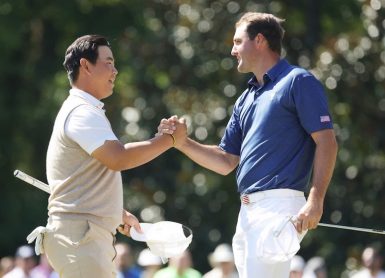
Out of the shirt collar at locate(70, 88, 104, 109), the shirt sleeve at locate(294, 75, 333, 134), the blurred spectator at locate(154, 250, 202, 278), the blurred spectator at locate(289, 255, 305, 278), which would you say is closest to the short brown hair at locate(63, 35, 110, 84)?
the shirt collar at locate(70, 88, 104, 109)

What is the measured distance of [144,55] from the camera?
1070 inches

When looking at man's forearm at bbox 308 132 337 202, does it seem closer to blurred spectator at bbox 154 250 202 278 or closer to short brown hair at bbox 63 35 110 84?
short brown hair at bbox 63 35 110 84

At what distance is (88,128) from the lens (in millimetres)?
7977

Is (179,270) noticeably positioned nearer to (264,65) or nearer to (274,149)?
(264,65)

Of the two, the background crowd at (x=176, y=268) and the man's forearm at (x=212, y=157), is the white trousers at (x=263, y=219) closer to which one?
the man's forearm at (x=212, y=157)

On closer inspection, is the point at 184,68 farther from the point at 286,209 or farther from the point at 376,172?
the point at 286,209

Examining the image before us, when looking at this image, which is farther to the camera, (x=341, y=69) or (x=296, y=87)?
(x=341, y=69)

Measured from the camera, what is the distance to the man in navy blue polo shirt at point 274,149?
809 centimetres

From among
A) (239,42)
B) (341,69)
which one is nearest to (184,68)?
(341,69)

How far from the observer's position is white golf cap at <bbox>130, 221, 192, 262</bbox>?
28.5ft

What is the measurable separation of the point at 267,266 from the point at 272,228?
0.82 feet

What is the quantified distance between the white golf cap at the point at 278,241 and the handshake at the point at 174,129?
96cm

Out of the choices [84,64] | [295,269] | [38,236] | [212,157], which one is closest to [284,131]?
[212,157]

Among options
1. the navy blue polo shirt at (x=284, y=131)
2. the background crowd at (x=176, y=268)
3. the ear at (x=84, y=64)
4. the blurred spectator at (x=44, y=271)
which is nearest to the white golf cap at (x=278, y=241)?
the navy blue polo shirt at (x=284, y=131)
